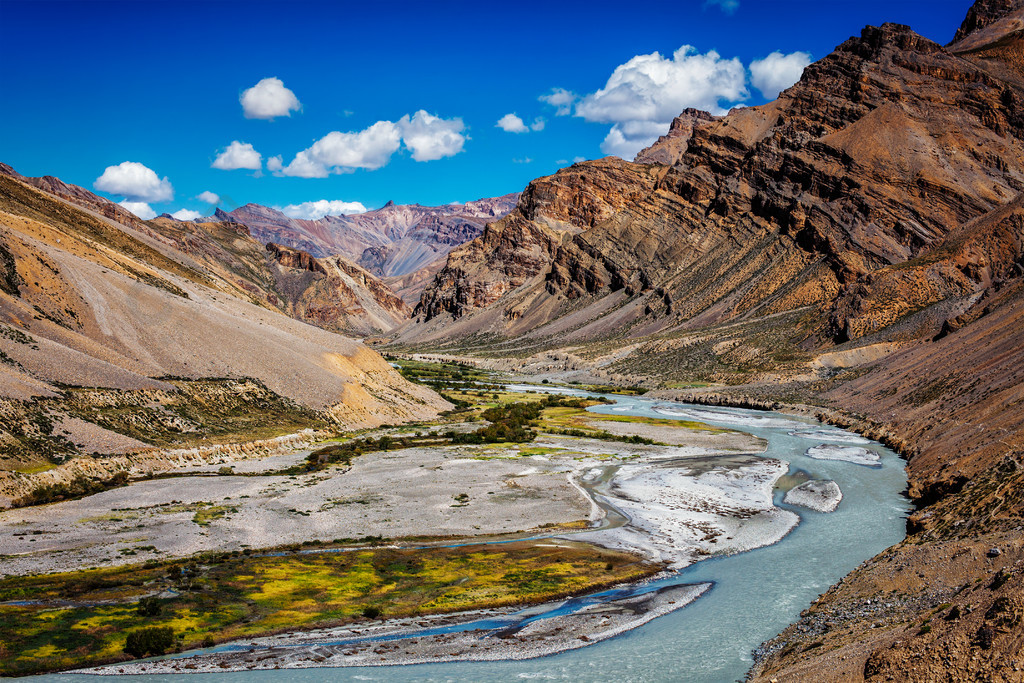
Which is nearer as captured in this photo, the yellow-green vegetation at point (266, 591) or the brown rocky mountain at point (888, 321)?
the brown rocky mountain at point (888, 321)

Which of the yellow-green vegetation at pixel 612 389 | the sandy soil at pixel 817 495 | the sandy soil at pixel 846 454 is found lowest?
the sandy soil at pixel 846 454

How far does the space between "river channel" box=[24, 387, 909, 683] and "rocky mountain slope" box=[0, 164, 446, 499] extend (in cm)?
2938

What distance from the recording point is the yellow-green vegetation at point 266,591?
24.4 meters

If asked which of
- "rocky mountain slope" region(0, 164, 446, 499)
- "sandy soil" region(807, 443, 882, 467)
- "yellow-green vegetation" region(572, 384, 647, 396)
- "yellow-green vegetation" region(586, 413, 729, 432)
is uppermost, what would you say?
"rocky mountain slope" region(0, 164, 446, 499)

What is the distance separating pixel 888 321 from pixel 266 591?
110 metres

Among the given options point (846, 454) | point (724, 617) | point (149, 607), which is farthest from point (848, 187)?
point (149, 607)

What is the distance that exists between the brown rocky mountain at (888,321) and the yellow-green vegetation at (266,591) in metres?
10.8

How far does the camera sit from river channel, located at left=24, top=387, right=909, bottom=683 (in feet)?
75.6

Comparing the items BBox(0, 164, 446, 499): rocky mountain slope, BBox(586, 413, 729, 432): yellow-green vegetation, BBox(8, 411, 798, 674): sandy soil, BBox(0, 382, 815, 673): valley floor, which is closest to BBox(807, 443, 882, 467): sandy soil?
BBox(8, 411, 798, 674): sandy soil

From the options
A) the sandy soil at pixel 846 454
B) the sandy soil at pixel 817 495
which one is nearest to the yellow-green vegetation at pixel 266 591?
the sandy soil at pixel 817 495

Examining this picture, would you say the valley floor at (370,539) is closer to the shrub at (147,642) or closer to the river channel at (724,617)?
the shrub at (147,642)

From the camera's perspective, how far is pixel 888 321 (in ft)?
373

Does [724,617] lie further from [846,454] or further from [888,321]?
[888,321]

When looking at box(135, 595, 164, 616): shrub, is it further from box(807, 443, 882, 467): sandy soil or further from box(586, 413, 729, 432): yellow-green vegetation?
box(586, 413, 729, 432): yellow-green vegetation
